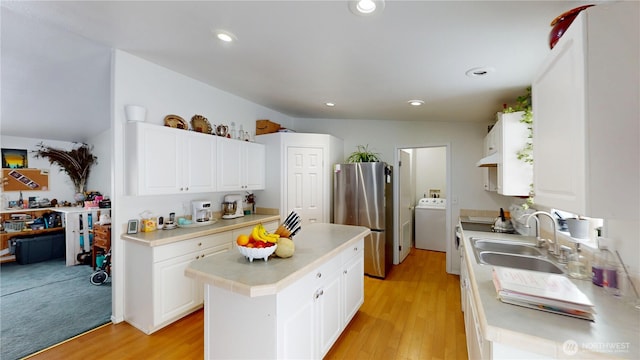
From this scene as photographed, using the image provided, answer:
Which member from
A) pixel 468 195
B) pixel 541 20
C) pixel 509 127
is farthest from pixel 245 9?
pixel 468 195

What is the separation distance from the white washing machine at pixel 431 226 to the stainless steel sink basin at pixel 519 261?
3.20m

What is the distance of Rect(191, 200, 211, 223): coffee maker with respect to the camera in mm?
2928

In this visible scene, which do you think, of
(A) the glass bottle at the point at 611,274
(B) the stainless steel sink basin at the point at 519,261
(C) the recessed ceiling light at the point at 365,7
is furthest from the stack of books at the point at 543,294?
(C) the recessed ceiling light at the point at 365,7

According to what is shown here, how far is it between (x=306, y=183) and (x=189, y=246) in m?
1.86

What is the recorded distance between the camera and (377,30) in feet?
5.39

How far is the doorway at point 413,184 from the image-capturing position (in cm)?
402

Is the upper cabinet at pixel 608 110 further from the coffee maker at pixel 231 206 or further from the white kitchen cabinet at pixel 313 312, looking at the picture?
the coffee maker at pixel 231 206

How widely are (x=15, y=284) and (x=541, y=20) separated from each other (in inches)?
238

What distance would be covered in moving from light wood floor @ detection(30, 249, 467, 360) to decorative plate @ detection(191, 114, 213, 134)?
6.63 ft

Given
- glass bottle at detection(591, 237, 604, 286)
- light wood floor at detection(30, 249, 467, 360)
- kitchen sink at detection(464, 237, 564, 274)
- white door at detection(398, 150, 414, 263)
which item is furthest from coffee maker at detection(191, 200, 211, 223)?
glass bottle at detection(591, 237, 604, 286)

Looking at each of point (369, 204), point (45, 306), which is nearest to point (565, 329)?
point (369, 204)

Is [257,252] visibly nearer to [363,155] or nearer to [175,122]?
[175,122]

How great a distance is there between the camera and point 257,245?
1592 mm

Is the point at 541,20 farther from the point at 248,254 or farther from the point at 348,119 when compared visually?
the point at 348,119
